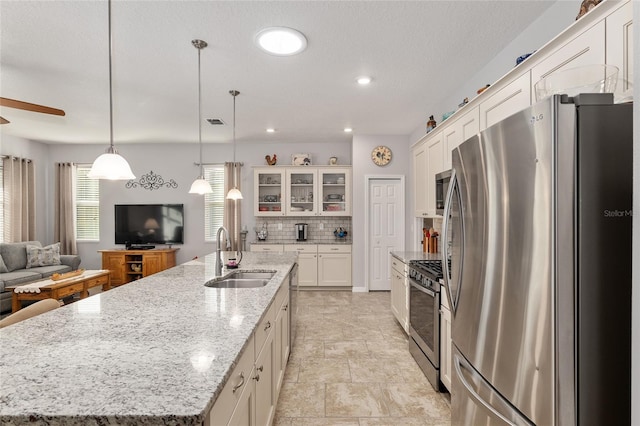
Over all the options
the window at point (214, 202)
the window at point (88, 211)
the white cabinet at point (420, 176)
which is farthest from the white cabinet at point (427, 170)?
the window at point (88, 211)

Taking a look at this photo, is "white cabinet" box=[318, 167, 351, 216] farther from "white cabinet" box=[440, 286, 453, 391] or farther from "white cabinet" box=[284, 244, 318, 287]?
"white cabinet" box=[440, 286, 453, 391]

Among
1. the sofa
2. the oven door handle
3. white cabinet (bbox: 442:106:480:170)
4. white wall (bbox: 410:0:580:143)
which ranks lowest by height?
the sofa

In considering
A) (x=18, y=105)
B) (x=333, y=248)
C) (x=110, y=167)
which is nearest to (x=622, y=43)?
(x=110, y=167)

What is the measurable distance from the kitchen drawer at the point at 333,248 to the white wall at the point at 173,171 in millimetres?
1525

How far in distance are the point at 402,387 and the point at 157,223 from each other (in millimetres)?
5591

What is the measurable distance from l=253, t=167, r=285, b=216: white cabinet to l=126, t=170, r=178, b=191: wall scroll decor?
1728 mm

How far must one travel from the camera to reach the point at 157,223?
657 centimetres

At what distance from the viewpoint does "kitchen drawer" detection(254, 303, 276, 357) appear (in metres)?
1.57

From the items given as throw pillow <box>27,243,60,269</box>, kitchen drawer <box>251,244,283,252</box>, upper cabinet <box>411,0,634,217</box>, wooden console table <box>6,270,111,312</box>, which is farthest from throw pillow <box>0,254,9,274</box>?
upper cabinet <box>411,0,634,217</box>

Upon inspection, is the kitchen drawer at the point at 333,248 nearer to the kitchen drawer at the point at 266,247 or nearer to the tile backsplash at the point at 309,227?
the tile backsplash at the point at 309,227

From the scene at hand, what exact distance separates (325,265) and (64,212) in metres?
5.17

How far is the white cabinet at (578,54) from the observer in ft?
4.66

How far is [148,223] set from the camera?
258 inches

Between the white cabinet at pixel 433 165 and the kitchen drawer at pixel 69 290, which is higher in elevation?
the white cabinet at pixel 433 165
